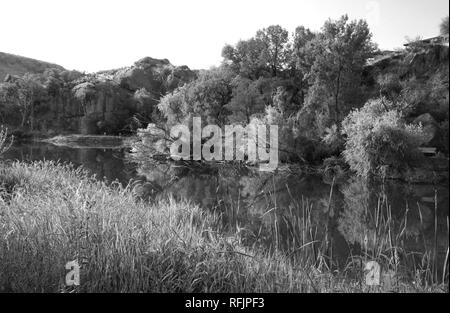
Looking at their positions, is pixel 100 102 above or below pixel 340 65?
below

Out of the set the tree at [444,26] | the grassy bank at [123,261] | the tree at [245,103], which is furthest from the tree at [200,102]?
the tree at [444,26]

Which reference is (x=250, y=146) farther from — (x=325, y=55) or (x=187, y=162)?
(x=325, y=55)

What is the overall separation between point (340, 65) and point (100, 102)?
46595mm

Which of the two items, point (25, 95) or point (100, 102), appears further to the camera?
point (100, 102)

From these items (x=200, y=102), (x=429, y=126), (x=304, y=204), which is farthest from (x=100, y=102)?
(x=304, y=204)

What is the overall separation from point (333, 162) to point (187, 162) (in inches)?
455

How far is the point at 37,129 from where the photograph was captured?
227 ft

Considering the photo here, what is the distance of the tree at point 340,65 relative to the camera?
121 feet

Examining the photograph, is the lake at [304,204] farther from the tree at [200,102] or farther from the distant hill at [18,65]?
the distant hill at [18,65]

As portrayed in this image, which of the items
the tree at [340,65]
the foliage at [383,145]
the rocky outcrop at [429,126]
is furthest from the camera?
the tree at [340,65]

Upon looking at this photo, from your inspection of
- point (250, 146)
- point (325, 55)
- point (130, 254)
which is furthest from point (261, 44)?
point (130, 254)

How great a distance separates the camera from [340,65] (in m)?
37.2

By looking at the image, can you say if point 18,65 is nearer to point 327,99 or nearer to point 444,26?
point 327,99

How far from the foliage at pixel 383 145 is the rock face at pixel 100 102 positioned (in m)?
44.2
